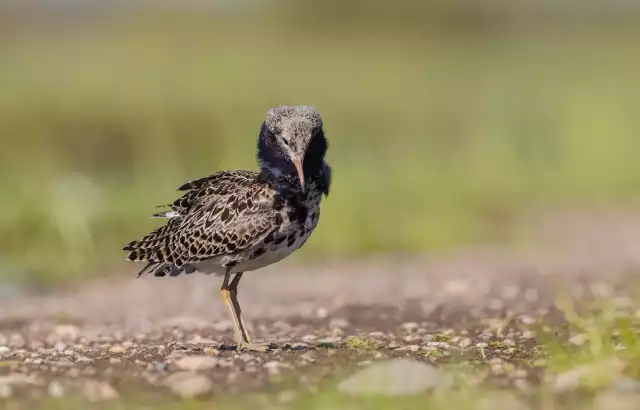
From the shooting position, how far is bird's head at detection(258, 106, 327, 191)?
320 inches

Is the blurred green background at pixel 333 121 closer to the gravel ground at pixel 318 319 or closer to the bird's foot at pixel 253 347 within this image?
the gravel ground at pixel 318 319

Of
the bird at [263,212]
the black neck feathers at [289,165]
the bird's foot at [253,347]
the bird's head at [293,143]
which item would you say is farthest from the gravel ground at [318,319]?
the bird's head at [293,143]

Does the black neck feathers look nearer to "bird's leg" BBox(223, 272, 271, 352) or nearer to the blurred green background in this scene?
"bird's leg" BBox(223, 272, 271, 352)

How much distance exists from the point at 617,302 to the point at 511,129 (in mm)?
12834

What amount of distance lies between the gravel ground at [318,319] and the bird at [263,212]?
0.60 meters

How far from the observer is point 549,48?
135 feet

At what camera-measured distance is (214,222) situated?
27.4ft

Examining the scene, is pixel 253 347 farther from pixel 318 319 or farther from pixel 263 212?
pixel 318 319

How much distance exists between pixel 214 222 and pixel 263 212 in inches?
17.1

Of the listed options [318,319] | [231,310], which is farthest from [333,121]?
[231,310]

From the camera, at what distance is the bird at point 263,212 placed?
8.09m

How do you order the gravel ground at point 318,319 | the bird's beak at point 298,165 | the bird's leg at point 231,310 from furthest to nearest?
1. the bird's leg at point 231,310
2. the bird's beak at point 298,165
3. the gravel ground at point 318,319

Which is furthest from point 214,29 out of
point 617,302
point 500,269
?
point 617,302

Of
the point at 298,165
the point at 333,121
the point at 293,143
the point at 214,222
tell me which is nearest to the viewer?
the point at 298,165
